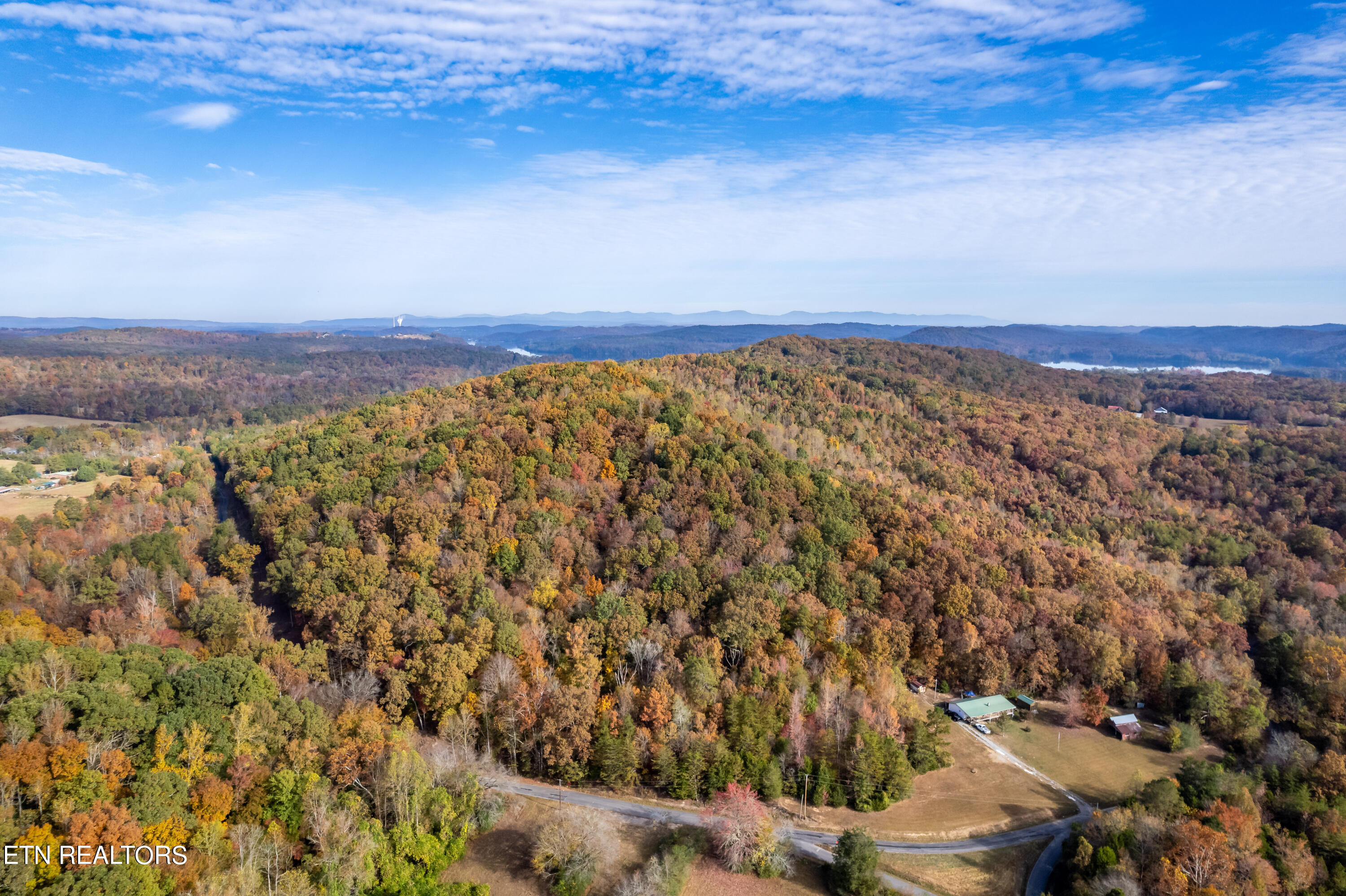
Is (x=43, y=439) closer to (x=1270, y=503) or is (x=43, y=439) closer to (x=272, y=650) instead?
(x=272, y=650)

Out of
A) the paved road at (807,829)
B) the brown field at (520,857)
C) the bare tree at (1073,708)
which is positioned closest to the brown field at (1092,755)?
the bare tree at (1073,708)

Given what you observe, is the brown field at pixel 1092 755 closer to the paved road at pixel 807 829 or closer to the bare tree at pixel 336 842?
the paved road at pixel 807 829

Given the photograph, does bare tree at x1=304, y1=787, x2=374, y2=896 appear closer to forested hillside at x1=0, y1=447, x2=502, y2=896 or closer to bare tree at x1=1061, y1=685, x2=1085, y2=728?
forested hillside at x1=0, y1=447, x2=502, y2=896

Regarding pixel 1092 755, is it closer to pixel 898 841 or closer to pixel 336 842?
pixel 898 841

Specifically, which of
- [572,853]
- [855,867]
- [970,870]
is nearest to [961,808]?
[970,870]

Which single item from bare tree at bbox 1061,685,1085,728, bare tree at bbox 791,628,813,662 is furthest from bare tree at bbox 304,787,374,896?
bare tree at bbox 1061,685,1085,728

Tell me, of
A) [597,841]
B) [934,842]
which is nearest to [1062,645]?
[934,842]
